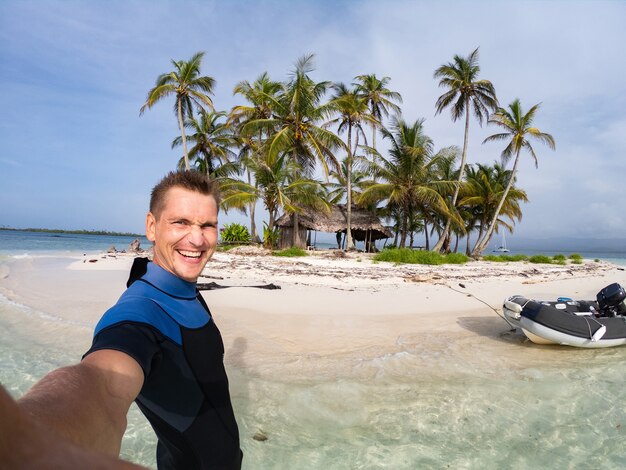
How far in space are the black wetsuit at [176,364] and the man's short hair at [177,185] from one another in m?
0.27

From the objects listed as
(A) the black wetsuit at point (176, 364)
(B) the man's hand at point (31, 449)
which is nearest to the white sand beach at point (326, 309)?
(A) the black wetsuit at point (176, 364)

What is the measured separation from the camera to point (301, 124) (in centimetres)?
2222

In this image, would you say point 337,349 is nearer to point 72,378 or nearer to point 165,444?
point 165,444

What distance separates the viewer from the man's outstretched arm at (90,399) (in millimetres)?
702

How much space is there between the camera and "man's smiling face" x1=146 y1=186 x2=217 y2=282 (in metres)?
1.52

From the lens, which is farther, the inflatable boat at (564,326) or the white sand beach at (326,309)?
the inflatable boat at (564,326)

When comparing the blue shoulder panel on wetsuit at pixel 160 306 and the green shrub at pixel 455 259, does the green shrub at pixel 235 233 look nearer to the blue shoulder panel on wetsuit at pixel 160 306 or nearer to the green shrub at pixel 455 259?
the green shrub at pixel 455 259

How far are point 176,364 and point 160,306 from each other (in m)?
0.23

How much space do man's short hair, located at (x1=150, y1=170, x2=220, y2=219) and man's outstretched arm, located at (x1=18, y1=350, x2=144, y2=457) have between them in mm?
701

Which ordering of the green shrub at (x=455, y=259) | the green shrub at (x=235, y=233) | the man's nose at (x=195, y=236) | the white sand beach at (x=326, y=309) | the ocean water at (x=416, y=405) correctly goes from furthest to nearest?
1. the green shrub at (x=235, y=233)
2. the green shrub at (x=455, y=259)
3. the white sand beach at (x=326, y=309)
4. the ocean water at (x=416, y=405)
5. the man's nose at (x=195, y=236)

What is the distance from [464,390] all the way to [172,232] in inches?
142

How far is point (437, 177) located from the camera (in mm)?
26703

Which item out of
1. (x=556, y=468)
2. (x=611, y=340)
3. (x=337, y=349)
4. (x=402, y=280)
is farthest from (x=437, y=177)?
(x=556, y=468)

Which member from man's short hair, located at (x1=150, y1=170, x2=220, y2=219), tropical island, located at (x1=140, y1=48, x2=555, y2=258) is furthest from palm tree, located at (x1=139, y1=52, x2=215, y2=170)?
man's short hair, located at (x1=150, y1=170, x2=220, y2=219)
